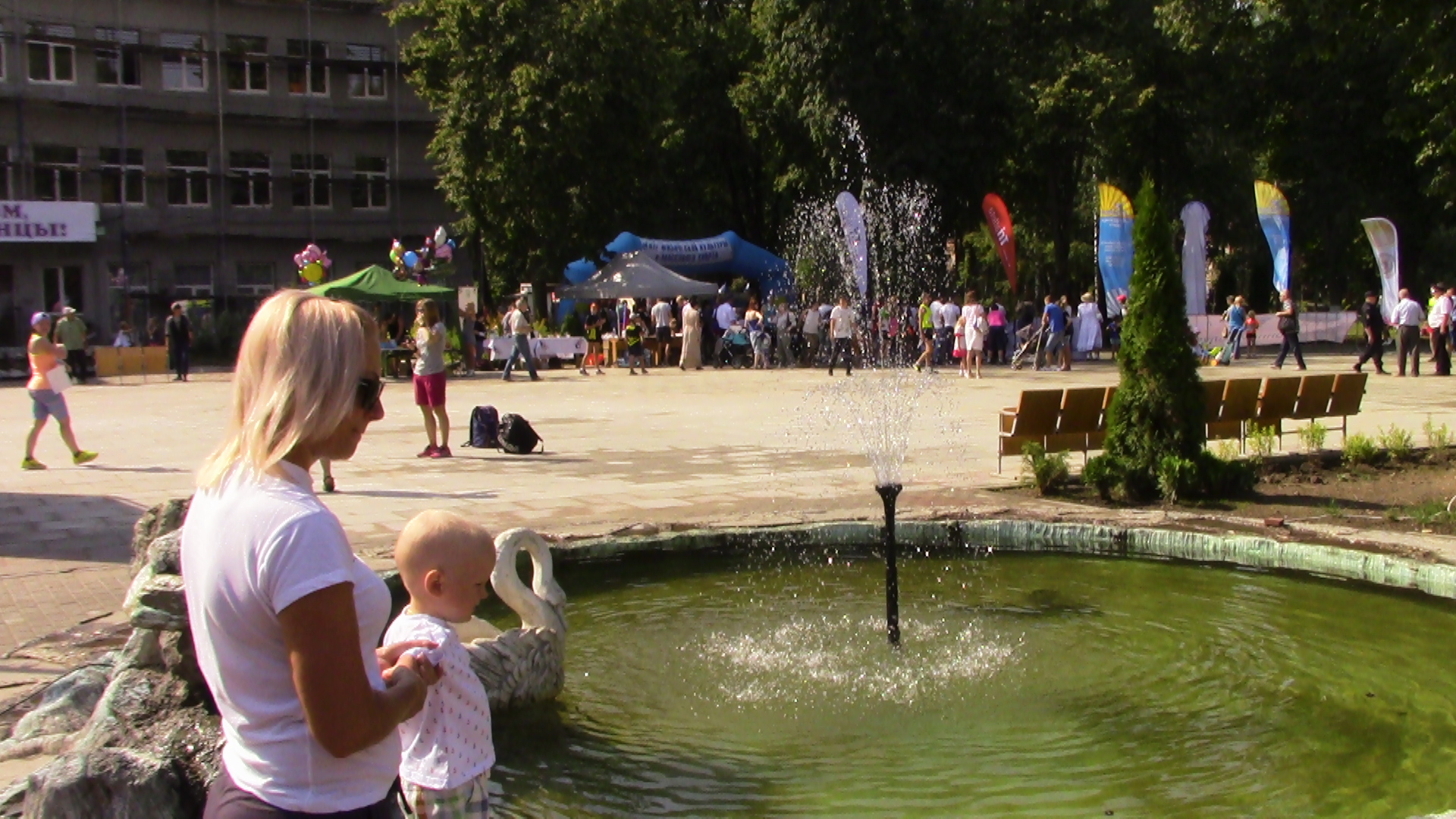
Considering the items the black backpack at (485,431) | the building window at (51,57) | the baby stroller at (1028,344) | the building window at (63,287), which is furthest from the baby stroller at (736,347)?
the building window at (51,57)

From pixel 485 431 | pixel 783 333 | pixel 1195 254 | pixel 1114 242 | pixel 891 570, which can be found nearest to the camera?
pixel 891 570

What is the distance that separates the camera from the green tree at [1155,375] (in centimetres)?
1178

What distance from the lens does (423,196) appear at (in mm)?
51406

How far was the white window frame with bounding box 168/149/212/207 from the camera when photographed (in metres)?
46.6

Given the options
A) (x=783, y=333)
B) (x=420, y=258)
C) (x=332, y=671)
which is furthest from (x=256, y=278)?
(x=332, y=671)

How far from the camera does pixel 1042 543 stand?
408 inches

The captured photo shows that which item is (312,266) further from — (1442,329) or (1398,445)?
(1398,445)

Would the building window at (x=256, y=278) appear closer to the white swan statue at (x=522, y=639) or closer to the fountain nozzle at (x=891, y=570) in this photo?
the fountain nozzle at (x=891, y=570)

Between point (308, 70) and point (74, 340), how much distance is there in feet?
71.0

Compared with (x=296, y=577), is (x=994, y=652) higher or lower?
lower

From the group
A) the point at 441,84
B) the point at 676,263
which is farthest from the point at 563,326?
the point at 441,84

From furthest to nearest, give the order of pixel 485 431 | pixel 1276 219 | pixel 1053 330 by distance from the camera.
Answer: pixel 1276 219 → pixel 1053 330 → pixel 485 431

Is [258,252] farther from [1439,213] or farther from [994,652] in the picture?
[994,652]

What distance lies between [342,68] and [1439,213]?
3638 centimetres
